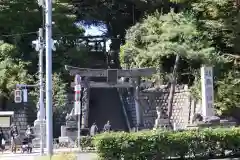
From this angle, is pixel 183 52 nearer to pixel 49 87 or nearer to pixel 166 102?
pixel 166 102

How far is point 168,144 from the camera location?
1545 centimetres

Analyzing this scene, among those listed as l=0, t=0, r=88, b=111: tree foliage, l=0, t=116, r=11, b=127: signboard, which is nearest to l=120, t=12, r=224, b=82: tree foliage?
l=0, t=0, r=88, b=111: tree foliage

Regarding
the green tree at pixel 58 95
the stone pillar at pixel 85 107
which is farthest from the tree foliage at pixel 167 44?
the green tree at pixel 58 95

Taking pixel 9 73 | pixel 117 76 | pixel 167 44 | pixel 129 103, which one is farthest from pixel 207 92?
pixel 9 73

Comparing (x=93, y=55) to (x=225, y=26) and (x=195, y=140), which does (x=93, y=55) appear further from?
(x=195, y=140)

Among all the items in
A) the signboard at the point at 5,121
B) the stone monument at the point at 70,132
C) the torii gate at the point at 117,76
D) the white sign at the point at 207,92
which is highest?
the torii gate at the point at 117,76

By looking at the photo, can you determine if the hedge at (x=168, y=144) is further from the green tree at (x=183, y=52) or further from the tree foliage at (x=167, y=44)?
the tree foliage at (x=167, y=44)

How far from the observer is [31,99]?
36.5 meters

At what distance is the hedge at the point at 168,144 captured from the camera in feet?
48.6

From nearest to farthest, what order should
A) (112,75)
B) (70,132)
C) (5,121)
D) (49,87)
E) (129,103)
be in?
1. (49,87)
2. (5,121)
3. (70,132)
4. (112,75)
5. (129,103)

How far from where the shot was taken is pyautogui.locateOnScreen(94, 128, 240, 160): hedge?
14.8 m

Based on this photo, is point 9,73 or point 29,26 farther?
point 29,26

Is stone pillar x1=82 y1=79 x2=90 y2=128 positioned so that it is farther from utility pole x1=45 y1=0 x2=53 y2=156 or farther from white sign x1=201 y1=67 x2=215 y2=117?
utility pole x1=45 y1=0 x2=53 y2=156

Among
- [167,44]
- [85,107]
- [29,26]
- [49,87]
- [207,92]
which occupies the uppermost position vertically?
[29,26]
